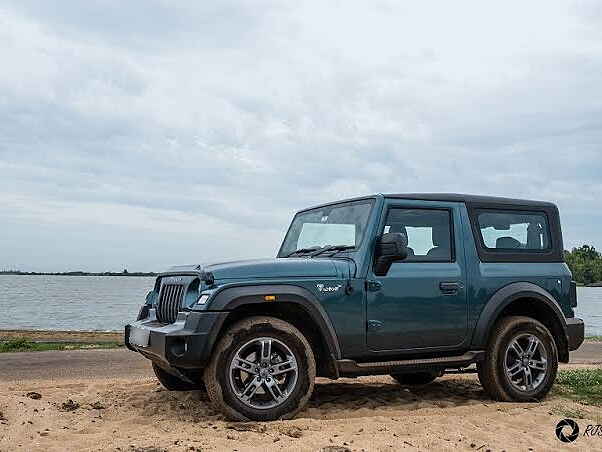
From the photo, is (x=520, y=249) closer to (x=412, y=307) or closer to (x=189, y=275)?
(x=412, y=307)

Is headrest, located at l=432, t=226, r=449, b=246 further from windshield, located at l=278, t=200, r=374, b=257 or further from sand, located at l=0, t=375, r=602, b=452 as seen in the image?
sand, located at l=0, t=375, r=602, b=452

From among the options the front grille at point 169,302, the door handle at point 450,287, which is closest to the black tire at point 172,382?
the front grille at point 169,302

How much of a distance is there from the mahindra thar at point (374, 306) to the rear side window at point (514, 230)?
2 centimetres

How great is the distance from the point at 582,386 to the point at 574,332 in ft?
3.44

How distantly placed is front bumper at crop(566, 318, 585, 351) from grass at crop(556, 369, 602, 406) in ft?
1.81

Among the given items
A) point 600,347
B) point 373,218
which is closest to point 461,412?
point 373,218

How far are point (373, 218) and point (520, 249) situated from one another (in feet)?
6.33

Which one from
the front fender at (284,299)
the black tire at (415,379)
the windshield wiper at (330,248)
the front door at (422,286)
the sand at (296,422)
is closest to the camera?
the sand at (296,422)

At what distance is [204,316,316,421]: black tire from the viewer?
6.01 m

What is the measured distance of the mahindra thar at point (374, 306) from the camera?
6.11m

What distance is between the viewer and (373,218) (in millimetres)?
6836

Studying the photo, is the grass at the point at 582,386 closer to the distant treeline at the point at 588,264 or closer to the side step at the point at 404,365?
the side step at the point at 404,365

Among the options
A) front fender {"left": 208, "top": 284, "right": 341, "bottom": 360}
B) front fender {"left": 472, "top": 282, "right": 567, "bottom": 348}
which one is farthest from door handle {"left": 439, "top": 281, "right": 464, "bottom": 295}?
front fender {"left": 208, "top": 284, "right": 341, "bottom": 360}

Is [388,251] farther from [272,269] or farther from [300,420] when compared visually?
[300,420]
